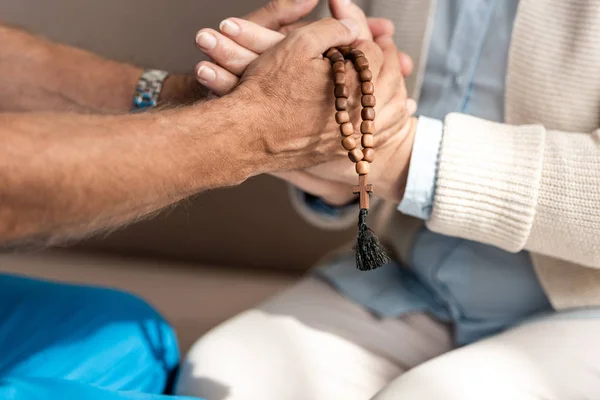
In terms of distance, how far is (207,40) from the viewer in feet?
Result: 2.33

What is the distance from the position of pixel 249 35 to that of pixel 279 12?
12cm

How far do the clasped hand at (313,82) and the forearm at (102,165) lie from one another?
7 centimetres

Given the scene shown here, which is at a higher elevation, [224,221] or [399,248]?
[399,248]

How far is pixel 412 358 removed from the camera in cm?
87

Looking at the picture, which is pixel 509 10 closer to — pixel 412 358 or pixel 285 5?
pixel 285 5

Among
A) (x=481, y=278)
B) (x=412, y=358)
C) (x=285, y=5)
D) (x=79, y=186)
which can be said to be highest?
(x=285, y=5)

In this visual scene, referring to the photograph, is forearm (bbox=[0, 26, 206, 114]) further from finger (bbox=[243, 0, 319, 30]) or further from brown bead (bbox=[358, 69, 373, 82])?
brown bead (bbox=[358, 69, 373, 82])

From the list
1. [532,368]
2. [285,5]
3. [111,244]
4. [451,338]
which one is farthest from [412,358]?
[111,244]

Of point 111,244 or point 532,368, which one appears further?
point 111,244

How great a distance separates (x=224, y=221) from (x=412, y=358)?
566mm

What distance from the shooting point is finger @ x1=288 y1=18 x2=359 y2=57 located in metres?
0.69

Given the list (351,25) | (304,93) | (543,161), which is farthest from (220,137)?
(543,161)

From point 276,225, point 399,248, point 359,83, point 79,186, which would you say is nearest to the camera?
point 79,186

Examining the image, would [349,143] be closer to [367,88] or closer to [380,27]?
[367,88]
